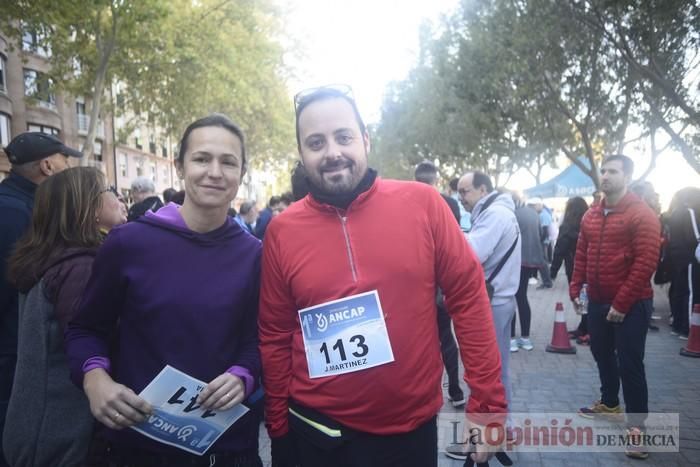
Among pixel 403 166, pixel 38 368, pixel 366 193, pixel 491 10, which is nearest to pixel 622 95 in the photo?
pixel 491 10

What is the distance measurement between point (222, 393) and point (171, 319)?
0.34 metres

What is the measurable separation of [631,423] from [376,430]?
9.68ft

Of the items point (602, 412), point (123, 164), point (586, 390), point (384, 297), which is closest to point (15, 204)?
point (384, 297)

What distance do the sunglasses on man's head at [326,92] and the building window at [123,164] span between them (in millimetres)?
39868

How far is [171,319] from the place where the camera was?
→ 1.77 meters

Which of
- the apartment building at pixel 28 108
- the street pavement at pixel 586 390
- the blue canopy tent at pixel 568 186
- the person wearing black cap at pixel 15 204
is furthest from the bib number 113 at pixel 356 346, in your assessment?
the apartment building at pixel 28 108

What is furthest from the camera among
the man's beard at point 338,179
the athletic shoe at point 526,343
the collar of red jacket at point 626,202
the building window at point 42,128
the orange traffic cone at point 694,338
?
the building window at point 42,128

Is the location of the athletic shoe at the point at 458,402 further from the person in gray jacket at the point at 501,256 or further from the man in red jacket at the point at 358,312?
the man in red jacket at the point at 358,312

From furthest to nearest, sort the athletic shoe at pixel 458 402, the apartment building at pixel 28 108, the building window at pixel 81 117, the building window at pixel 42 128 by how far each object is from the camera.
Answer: the building window at pixel 81 117
the building window at pixel 42 128
the apartment building at pixel 28 108
the athletic shoe at pixel 458 402

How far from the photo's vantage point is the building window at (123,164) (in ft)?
123

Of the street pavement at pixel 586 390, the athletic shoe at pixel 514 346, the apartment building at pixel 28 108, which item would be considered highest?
the apartment building at pixel 28 108

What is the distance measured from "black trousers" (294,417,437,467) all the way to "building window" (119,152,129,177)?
40209 millimetres

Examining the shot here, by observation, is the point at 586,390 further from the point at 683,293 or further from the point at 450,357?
the point at 683,293

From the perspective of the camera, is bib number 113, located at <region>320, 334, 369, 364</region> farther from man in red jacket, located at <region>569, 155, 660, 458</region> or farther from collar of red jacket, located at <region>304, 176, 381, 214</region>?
man in red jacket, located at <region>569, 155, 660, 458</region>
